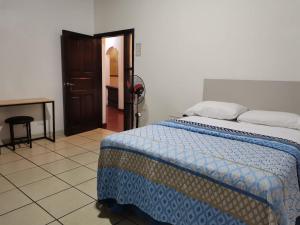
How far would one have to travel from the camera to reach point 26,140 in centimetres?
393

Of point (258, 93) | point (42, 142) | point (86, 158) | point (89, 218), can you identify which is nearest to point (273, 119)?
point (258, 93)

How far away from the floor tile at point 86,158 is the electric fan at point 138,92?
983 millimetres

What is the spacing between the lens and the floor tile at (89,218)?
6.55 feet

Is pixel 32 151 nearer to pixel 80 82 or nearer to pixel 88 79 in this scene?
pixel 80 82

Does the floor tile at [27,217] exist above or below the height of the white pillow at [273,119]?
below

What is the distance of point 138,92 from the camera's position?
4051mm

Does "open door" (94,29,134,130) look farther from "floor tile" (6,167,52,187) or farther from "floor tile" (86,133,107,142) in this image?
"floor tile" (6,167,52,187)

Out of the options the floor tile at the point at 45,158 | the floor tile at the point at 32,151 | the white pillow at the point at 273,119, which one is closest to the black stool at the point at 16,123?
the floor tile at the point at 32,151

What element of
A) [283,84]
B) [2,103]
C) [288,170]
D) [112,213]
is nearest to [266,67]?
[283,84]

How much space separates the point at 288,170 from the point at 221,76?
6.46 ft

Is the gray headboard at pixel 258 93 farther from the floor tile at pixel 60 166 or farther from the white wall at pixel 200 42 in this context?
the floor tile at pixel 60 166

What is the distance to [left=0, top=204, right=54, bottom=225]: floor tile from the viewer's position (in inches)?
77.9

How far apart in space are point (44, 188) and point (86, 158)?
915 mm

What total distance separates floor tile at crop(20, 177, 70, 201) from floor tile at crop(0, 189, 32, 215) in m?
0.06
